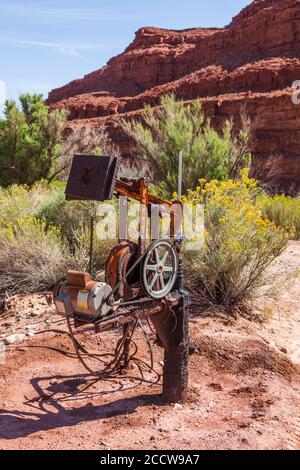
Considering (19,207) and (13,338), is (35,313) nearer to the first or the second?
(13,338)

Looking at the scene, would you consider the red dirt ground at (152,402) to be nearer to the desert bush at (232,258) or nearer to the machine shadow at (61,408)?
the machine shadow at (61,408)

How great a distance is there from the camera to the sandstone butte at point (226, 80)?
33.2m

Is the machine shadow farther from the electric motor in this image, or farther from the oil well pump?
the electric motor

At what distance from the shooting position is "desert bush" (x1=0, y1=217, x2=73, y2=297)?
7.70 m

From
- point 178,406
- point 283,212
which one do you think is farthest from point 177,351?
point 283,212

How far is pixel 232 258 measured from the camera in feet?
21.2

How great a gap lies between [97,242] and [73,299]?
14.5 feet

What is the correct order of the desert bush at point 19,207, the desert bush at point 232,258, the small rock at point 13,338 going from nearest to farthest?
the small rock at point 13,338
the desert bush at point 232,258
the desert bush at point 19,207

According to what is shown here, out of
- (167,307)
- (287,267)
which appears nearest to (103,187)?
(167,307)

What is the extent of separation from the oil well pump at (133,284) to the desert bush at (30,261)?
3.30m

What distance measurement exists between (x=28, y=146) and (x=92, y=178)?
54.1ft

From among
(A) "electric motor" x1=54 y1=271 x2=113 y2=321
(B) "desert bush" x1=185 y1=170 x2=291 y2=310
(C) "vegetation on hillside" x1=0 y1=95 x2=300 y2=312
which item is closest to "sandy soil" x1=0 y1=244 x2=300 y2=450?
(B) "desert bush" x1=185 y1=170 x2=291 y2=310

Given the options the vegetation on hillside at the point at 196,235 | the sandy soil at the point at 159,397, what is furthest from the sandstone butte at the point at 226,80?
the sandy soil at the point at 159,397

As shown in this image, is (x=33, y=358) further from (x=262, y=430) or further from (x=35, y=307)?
(x=262, y=430)
